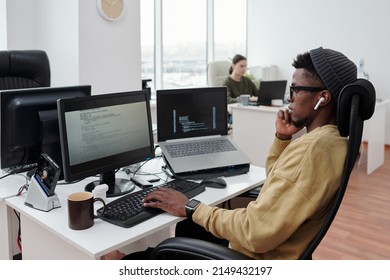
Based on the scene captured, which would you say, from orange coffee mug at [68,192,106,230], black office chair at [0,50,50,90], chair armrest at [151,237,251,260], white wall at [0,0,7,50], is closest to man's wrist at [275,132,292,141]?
chair armrest at [151,237,251,260]

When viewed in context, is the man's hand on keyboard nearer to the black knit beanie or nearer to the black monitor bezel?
the black monitor bezel

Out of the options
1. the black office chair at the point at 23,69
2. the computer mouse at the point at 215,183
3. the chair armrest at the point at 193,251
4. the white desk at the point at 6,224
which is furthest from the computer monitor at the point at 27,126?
the black office chair at the point at 23,69

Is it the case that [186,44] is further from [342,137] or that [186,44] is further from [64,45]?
[342,137]

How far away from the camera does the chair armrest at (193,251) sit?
1.34 m

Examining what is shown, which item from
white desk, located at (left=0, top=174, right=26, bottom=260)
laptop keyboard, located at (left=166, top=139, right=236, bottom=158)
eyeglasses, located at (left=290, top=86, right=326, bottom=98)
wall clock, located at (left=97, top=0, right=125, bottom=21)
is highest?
wall clock, located at (left=97, top=0, right=125, bottom=21)

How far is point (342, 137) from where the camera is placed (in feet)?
4.25

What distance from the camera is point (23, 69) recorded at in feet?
9.39

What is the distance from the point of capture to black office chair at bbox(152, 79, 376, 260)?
3.89ft

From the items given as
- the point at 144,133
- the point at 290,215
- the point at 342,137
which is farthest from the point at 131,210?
the point at 342,137

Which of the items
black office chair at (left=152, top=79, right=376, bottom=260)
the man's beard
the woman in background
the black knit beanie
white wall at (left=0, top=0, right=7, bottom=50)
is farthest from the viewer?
the woman in background

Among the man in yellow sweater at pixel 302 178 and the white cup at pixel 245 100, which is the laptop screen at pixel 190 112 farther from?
the white cup at pixel 245 100

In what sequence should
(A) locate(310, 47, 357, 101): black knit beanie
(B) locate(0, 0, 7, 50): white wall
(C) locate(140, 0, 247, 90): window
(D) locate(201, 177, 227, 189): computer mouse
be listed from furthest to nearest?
(C) locate(140, 0, 247, 90): window → (B) locate(0, 0, 7, 50): white wall → (D) locate(201, 177, 227, 189): computer mouse → (A) locate(310, 47, 357, 101): black knit beanie

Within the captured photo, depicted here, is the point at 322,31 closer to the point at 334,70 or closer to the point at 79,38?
the point at 79,38

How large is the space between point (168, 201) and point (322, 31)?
555 centimetres
